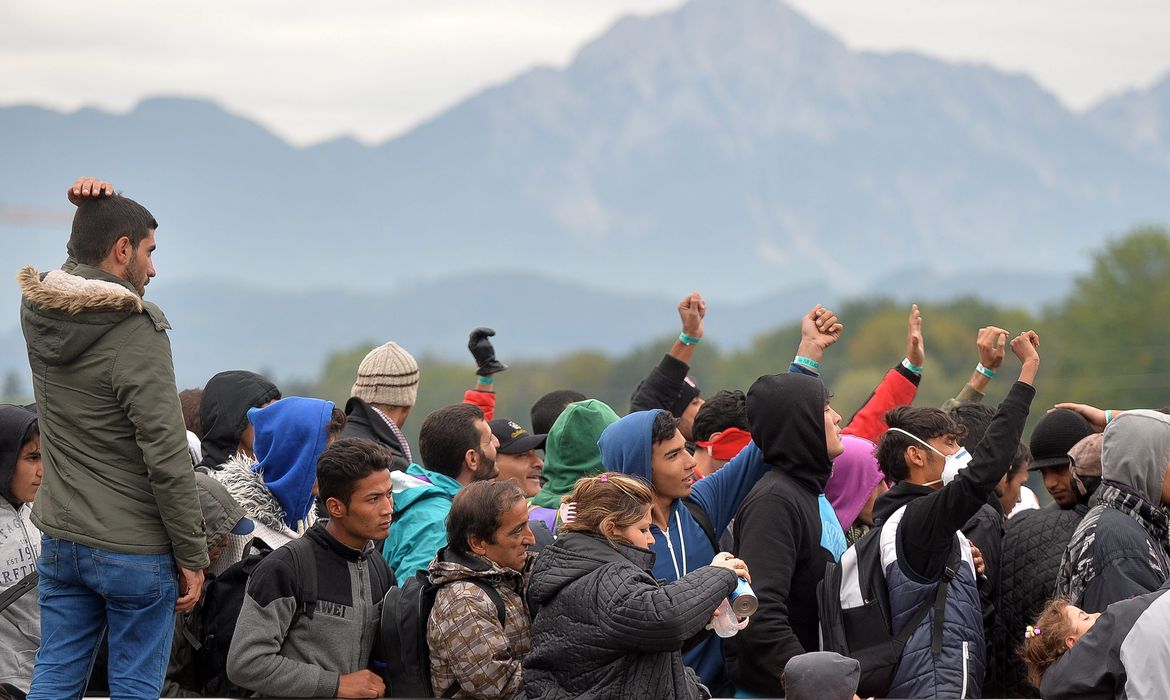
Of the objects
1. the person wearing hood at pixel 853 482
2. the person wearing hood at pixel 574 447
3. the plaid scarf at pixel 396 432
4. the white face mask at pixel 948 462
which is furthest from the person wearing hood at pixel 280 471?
the white face mask at pixel 948 462

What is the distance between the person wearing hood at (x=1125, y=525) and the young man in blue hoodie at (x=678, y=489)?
120 centimetres

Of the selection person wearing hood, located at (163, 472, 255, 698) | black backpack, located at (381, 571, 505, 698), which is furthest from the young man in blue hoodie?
person wearing hood, located at (163, 472, 255, 698)

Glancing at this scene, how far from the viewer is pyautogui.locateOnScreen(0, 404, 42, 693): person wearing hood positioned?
5203 mm

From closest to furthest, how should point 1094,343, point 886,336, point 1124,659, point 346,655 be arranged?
1. point 1124,659
2. point 346,655
3. point 1094,343
4. point 886,336

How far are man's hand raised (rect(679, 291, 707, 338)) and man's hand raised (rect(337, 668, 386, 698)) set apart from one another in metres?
2.51

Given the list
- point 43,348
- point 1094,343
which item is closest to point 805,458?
point 43,348

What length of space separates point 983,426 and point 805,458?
1394 millimetres

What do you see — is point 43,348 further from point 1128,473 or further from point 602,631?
point 1128,473

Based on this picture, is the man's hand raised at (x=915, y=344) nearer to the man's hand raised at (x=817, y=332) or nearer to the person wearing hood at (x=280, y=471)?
the man's hand raised at (x=817, y=332)

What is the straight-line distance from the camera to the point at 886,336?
108m

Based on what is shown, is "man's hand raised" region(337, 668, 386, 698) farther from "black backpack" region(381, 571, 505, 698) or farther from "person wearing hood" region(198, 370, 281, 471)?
"person wearing hood" region(198, 370, 281, 471)

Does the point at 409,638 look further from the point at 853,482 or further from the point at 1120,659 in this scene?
the point at 1120,659

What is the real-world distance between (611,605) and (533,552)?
2.55 ft

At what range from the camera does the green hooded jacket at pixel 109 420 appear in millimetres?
4562
